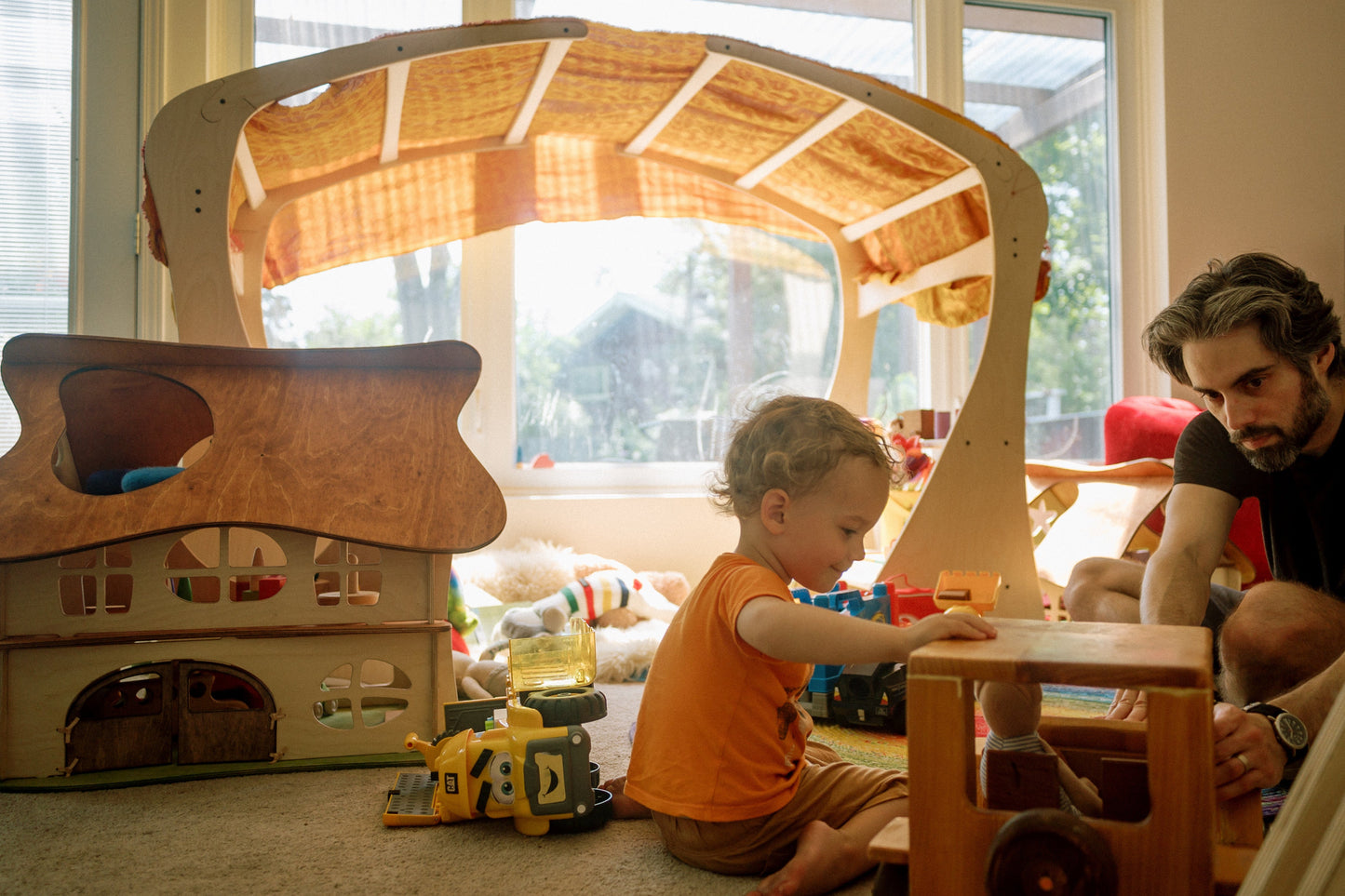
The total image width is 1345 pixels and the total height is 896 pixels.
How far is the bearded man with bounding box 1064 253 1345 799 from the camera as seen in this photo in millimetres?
1143

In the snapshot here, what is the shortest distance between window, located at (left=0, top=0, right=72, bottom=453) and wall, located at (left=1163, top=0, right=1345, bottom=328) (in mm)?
3194

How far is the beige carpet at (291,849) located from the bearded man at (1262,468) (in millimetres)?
603

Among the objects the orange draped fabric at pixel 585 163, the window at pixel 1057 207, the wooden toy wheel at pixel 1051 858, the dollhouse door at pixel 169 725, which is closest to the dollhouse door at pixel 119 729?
the dollhouse door at pixel 169 725

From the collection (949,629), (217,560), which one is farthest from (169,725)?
(949,629)

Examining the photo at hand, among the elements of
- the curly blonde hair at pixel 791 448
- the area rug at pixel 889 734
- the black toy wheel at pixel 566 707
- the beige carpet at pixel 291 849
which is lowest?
the area rug at pixel 889 734

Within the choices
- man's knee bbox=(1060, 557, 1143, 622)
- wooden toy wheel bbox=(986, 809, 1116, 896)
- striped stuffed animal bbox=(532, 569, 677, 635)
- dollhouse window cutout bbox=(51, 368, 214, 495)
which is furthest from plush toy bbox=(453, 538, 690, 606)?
wooden toy wheel bbox=(986, 809, 1116, 896)

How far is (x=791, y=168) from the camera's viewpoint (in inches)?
94.3

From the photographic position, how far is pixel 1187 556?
123 centimetres

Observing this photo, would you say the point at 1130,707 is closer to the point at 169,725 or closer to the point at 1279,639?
the point at 1279,639

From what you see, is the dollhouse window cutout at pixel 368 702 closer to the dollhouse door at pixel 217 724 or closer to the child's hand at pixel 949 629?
the dollhouse door at pixel 217 724

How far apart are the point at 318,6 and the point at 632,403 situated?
1440 mm

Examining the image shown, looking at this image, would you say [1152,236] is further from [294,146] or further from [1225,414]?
[294,146]

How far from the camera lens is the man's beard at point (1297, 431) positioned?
1.17 meters

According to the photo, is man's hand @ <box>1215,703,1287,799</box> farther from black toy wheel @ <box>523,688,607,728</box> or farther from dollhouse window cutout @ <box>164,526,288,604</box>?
dollhouse window cutout @ <box>164,526,288,604</box>
